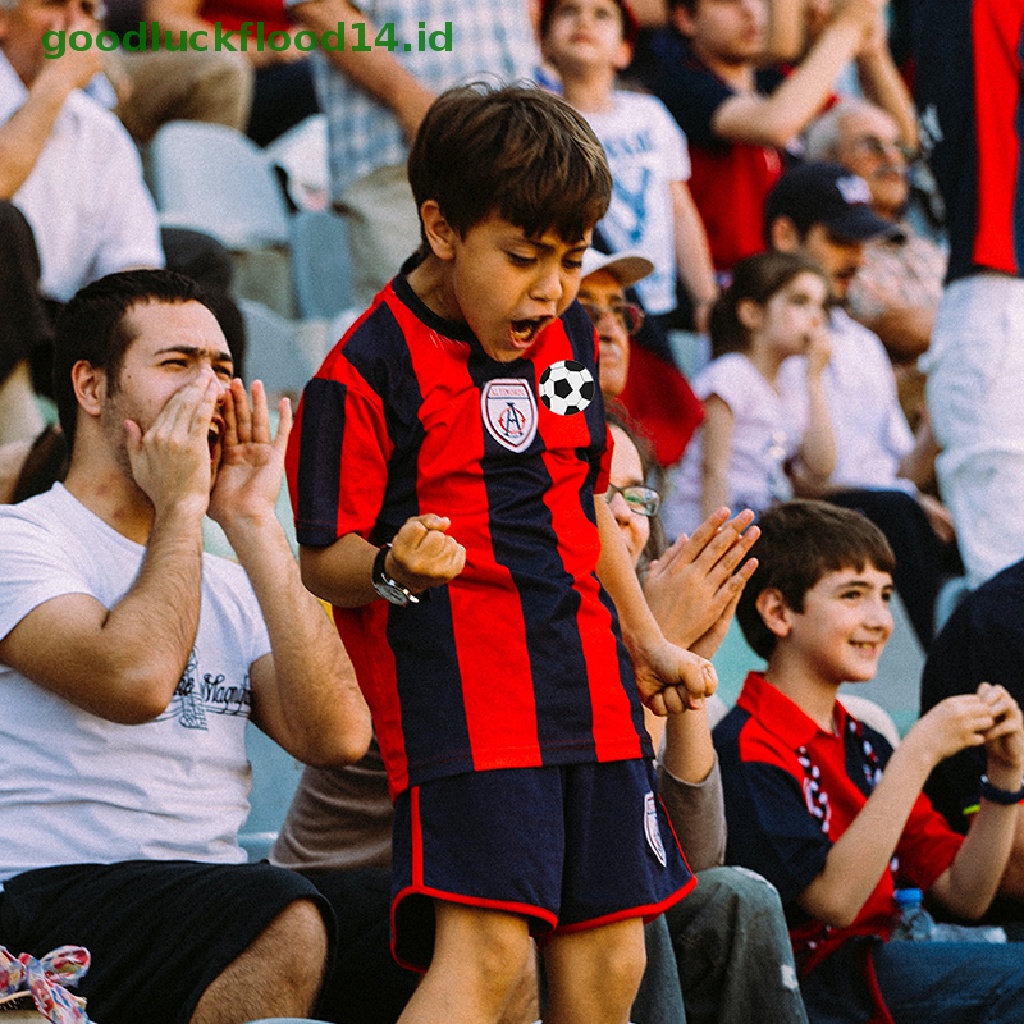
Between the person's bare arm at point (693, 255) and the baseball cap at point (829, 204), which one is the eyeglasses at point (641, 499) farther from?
the baseball cap at point (829, 204)

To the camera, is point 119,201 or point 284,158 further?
point 284,158

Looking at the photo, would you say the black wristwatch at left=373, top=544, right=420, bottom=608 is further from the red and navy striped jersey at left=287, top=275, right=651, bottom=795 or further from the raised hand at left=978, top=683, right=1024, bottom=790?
the raised hand at left=978, top=683, right=1024, bottom=790

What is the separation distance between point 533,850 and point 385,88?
3.69 m

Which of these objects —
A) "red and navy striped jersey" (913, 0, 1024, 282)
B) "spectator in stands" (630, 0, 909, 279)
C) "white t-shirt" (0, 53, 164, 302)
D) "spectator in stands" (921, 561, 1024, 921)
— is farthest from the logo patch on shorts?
"spectator in stands" (630, 0, 909, 279)

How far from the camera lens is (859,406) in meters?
5.47

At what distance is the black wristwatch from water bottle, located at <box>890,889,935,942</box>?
1.53 m

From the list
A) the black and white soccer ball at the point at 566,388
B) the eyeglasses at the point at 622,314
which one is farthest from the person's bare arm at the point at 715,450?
the black and white soccer ball at the point at 566,388

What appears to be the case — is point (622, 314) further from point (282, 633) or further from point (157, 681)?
point (157, 681)

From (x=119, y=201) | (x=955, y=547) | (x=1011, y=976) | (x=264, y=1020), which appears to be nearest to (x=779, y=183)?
(x=955, y=547)

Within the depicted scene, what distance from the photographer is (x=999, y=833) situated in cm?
307

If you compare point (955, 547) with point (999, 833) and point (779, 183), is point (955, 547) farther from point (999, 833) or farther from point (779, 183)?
point (999, 833)

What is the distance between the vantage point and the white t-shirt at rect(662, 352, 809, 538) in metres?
5.07

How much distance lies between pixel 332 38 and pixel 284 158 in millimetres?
1454

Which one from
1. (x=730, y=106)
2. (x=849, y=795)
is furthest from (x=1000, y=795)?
(x=730, y=106)
